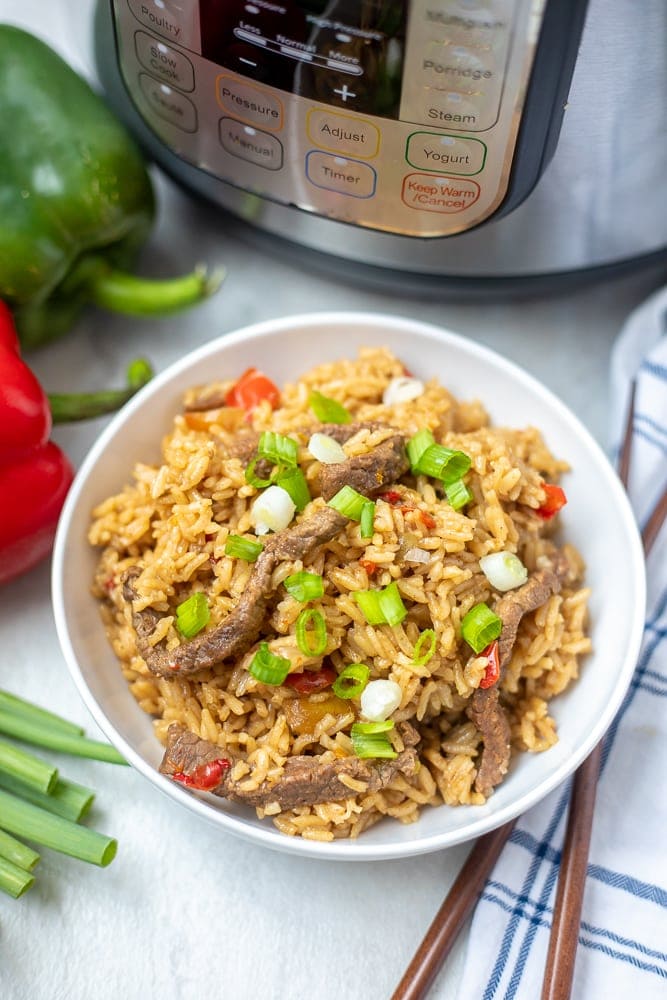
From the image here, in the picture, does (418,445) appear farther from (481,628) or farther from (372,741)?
(372,741)

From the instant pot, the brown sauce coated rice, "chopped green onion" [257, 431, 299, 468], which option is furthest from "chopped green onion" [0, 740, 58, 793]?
the instant pot

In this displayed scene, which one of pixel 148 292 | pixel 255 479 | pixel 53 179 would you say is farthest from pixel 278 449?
pixel 53 179

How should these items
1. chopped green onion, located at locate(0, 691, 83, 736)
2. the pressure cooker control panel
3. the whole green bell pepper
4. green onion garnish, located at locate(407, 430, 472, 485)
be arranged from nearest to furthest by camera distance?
the pressure cooker control panel < green onion garnish, located at locate(407, 430, 472, 485) < chopped green onion, located at locate(0, 691, 83, 736) < the whole green bell pepper

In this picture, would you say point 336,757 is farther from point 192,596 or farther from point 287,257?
point 287,257

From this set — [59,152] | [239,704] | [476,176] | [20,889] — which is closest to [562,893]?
[239,704]

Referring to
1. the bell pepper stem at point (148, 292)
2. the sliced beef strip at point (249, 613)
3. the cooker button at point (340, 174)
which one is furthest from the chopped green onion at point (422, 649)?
the bell pepper stem at point (148, 292)

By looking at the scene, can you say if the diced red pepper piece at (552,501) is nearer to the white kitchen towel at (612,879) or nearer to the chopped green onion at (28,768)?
the white kitchen towel at (612,879)

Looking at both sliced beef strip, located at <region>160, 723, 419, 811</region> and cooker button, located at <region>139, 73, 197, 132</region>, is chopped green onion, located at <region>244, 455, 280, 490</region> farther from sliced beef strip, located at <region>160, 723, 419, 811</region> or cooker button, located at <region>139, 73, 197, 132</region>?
cooker button, located at <region>139, 73, 197, 132</region>
